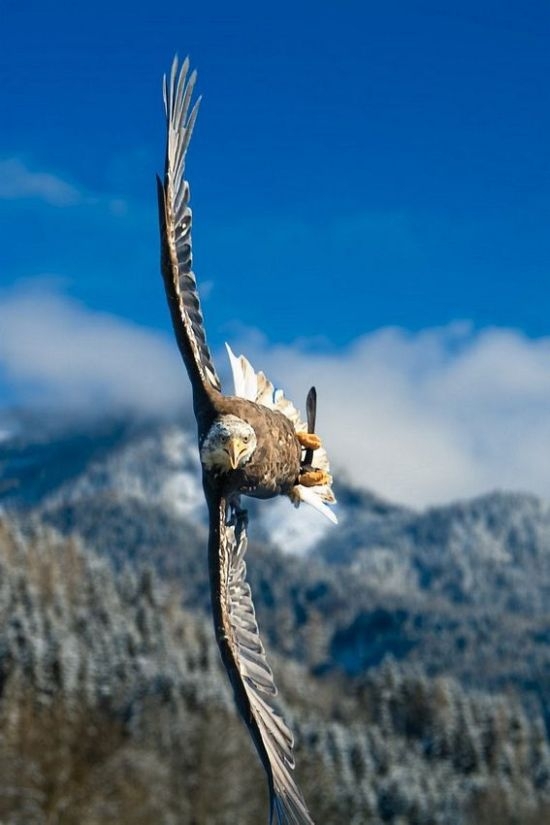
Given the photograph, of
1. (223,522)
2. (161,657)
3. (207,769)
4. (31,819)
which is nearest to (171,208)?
(223,522)

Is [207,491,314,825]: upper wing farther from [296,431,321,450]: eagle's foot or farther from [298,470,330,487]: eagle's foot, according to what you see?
[296,431,321,450]: eagle's foot

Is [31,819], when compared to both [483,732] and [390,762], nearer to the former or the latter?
[390,762]

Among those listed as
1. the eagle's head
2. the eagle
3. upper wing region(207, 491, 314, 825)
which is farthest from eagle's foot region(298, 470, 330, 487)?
the eagle's head

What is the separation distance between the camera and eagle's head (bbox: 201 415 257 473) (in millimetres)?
6695

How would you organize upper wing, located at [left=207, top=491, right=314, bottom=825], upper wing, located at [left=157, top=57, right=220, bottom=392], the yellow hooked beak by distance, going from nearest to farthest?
the yellow hooked beak, upper wing, located at [left=207, top=491, right=314, bottom=825], upper wing, located at [left=157, top=57, right=220, bottom=392]

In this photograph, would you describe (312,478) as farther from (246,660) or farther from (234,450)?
(234,450)

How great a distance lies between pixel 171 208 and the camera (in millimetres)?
8430

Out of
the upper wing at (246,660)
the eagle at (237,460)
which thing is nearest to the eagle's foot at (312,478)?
the eagle at (237,460)

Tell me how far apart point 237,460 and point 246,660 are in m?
1.54

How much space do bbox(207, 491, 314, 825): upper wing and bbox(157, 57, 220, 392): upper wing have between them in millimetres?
836

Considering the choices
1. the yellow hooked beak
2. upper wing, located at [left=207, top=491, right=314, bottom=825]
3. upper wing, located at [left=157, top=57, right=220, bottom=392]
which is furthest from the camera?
upper wing, located at [left=157, top=57, right=220, bottom=392]

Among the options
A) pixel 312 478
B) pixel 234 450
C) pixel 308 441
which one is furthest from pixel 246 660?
pixel 234 450

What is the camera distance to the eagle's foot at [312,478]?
26.4 feet

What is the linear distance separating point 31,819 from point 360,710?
60.0 meters
